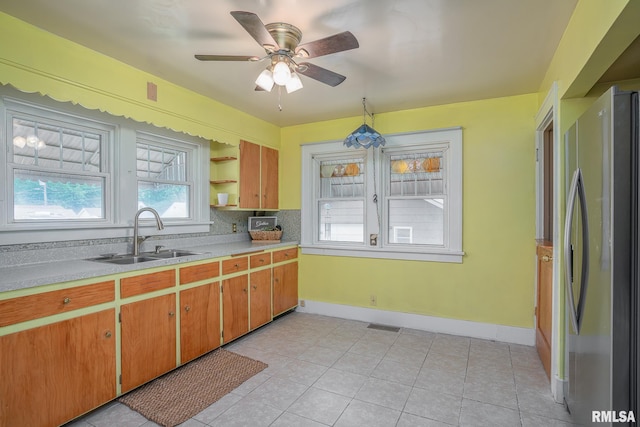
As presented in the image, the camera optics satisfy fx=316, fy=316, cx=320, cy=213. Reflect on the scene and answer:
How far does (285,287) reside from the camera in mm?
3902

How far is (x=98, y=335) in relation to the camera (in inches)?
79.5

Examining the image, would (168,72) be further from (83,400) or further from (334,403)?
(334,403)

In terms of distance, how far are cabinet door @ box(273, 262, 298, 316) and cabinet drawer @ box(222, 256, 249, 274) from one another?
1.77 ft

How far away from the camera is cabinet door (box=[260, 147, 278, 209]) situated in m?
3.99

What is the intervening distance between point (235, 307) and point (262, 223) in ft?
4.37

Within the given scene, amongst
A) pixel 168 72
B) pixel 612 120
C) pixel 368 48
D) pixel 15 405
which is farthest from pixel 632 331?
pixel 168 72

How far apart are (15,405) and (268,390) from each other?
1.42 metres

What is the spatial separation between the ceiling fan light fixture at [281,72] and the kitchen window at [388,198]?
1.98 m

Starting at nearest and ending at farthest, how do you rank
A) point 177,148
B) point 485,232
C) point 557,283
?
point 557,283 < point 485,232 < point 177,148

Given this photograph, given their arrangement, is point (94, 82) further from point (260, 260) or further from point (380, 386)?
point (380, 386)

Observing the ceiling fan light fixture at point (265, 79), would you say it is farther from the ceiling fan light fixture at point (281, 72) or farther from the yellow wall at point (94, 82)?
the yellow wall at point (94, 82)

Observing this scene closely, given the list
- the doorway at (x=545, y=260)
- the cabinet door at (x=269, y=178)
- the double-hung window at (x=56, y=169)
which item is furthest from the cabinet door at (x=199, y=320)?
the doorway at (x=545, y=260)

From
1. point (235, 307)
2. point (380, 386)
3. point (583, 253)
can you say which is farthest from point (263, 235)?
point (583, 253)

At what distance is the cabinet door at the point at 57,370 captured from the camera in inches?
65.0
